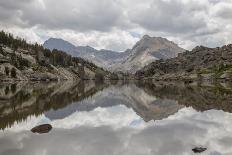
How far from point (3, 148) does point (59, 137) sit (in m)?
7.89

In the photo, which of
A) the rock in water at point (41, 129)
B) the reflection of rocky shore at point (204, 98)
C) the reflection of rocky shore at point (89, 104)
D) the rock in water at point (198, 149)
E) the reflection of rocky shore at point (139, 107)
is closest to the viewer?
the rock in water at point (198, 149)

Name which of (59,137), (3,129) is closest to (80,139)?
(59,137)

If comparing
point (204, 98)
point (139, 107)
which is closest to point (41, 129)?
point (139, 107)

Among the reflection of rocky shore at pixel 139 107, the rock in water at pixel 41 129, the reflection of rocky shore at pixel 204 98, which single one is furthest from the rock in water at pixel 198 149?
the reflection of rocky shore at pixel 204 98

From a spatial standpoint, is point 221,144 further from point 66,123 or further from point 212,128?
point 66,123

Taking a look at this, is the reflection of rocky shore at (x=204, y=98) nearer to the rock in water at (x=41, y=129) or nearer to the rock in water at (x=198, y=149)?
the rock in water at (x=198, y=149)

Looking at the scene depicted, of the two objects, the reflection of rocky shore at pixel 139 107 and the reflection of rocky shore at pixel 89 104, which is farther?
the reflection of rocky shore at pixel 139 107

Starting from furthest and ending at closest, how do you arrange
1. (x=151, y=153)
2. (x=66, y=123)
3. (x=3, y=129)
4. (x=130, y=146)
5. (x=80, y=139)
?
(x=66, y=123) < (x=3, y=129) < (x=80, y=139) < (x=130, y=146) < (x=151, y=153)

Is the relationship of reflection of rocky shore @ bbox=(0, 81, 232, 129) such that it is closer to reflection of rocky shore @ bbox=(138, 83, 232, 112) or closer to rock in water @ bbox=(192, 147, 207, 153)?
reflection of rocky shore @ bbox=(138, 83, 232, 112)

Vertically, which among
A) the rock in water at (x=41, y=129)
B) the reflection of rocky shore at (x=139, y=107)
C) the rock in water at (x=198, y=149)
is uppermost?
the rock in water at (x=41, y=129)

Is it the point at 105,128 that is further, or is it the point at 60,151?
the point at 105,128

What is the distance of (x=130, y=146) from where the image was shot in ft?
112

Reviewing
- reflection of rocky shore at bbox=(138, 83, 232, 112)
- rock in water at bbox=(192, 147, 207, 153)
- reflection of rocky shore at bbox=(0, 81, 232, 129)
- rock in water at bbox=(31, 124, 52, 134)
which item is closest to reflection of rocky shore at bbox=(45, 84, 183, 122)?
reflection of rocky shore at bbox=(0, 81, 232, 129)

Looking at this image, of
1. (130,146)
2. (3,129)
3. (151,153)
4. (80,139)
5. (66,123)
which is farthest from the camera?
(66,123)
